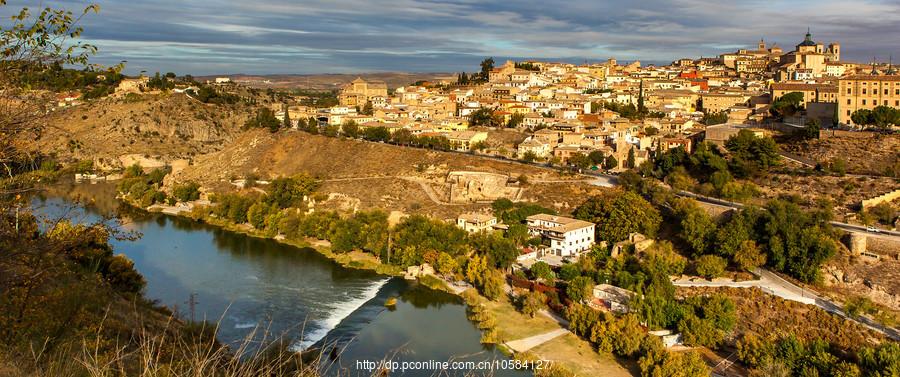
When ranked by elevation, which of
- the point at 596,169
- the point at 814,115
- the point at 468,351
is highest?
the point at 814,115

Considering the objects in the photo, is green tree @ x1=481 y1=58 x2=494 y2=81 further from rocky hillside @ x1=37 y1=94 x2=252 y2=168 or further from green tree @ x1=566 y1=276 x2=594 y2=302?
green tree @ x1=566 y1=276 x2=594 y2=302

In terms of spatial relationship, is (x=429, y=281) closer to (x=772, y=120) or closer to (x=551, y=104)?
(x=772, y=120)

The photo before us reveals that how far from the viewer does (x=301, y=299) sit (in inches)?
567

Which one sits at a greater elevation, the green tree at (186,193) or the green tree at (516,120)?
the green tree at (516,120)

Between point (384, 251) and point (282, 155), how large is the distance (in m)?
12.4

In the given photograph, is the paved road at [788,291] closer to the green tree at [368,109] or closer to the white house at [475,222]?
the white house at [475,222]

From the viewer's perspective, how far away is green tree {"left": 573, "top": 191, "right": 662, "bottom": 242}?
16219 mm

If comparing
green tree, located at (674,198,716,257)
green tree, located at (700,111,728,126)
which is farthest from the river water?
green tree, located at (700,111,728,126)

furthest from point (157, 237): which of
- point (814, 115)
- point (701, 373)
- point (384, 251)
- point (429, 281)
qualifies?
point (814, 115)

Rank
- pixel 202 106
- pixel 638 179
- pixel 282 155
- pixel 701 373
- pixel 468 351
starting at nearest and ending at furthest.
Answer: pixel 701 373
pixel 468 351
pixel 638 179
pixel 282 155
pixel 202 106

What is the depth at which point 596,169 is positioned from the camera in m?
22.3

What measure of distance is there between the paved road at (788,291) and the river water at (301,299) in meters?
4.71

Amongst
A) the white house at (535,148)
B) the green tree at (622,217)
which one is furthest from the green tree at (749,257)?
the white house at (535,148)

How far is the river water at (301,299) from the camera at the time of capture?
11750 millimetres
